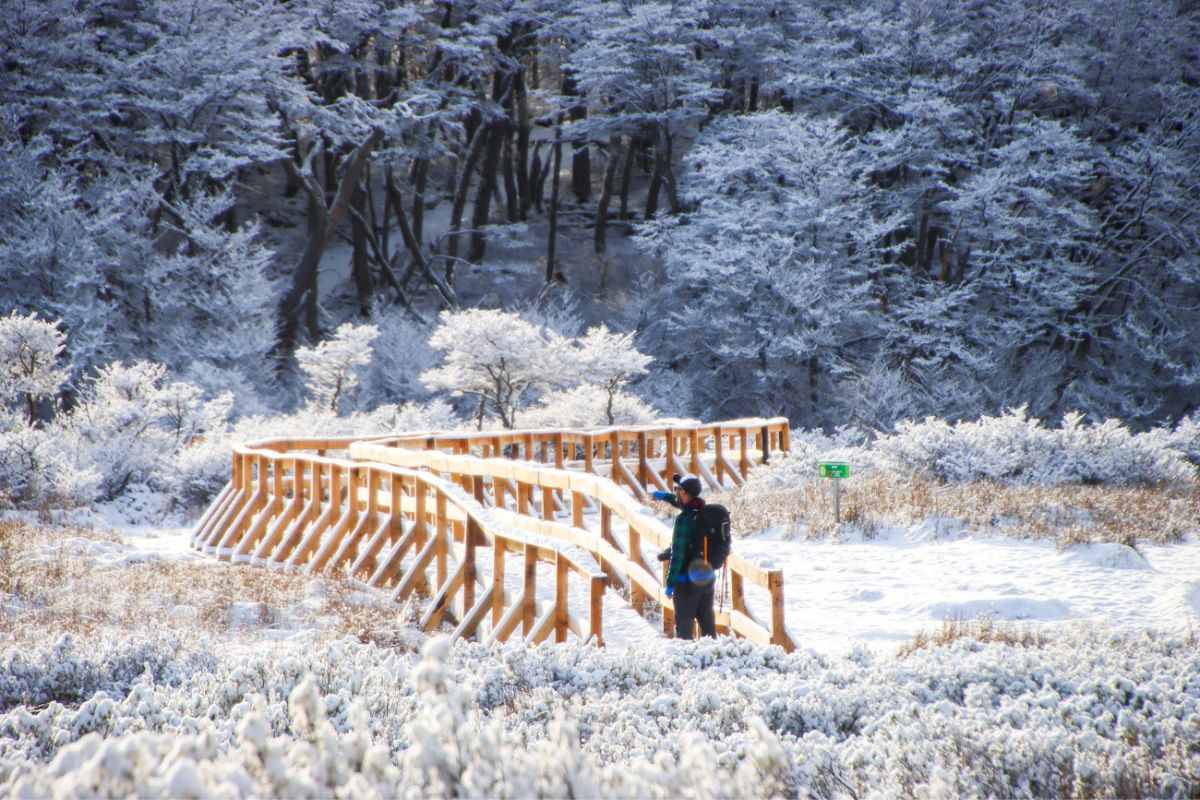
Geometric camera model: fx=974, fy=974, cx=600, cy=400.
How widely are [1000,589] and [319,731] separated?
819cm

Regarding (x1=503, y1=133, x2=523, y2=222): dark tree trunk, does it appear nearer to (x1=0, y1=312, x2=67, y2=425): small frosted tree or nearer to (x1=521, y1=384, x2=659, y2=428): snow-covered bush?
(x1=521, y1=384, x2=659, y2=428): snow-covered bush

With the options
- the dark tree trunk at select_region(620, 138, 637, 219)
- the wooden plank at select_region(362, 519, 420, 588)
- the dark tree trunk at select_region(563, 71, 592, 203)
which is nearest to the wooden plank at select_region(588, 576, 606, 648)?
the wooden plank at select_region(362, 519, 420, 588)

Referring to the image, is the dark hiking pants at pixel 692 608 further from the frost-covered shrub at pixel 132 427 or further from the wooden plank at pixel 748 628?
the frost-covered shrub at pixel 132 427

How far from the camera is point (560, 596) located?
7906mm

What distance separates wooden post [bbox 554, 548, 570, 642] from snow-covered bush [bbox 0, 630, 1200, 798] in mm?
1441

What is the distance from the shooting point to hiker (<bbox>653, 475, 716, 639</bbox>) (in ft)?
23.1

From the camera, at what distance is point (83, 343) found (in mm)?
26891

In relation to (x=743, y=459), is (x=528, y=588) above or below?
above

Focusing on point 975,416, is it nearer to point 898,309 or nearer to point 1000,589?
point 898,309

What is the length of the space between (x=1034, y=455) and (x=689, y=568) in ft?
34.3

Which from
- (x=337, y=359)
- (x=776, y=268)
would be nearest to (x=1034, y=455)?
(x=776, y=268)

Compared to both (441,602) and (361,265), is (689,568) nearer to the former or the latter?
(441,602)

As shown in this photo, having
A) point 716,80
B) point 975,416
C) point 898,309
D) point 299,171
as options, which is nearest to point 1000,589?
point 975,416

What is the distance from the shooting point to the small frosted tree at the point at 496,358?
76.3 ft
